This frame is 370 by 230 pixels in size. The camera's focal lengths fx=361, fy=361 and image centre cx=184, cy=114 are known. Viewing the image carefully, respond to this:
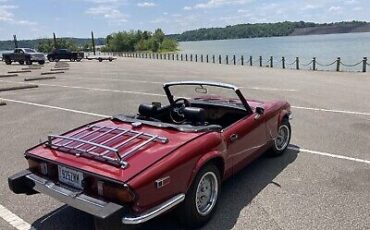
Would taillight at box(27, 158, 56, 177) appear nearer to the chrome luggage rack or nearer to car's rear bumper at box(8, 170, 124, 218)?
car's rear bumper at box(8, 170, 124, 218)

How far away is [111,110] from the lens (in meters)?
9.70

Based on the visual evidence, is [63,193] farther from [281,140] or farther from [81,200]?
[281,140]

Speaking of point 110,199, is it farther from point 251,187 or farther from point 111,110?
point 111,110

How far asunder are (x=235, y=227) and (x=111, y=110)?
6.71 metres

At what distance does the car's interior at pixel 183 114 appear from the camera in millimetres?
4508

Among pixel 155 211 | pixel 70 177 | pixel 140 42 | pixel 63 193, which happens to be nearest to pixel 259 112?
pixel 155 211

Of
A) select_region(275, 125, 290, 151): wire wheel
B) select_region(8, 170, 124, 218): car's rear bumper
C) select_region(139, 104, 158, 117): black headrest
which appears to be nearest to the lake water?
select_region(275, 125, 290, 151): wire wheel

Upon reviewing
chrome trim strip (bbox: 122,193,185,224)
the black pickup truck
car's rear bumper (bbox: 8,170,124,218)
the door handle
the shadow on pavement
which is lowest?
the shadow on pavement

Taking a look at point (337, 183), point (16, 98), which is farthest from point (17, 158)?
point (16, 98)

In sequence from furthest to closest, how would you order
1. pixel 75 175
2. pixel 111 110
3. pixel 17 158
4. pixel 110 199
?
pixel 111 110, pixel 17 158, pixel 75 175, pixel 110 199

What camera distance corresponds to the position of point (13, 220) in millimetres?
3859

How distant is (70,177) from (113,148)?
465mm

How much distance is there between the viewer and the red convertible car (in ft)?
9.77

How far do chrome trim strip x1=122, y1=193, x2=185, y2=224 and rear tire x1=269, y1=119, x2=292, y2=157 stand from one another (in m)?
2.62
